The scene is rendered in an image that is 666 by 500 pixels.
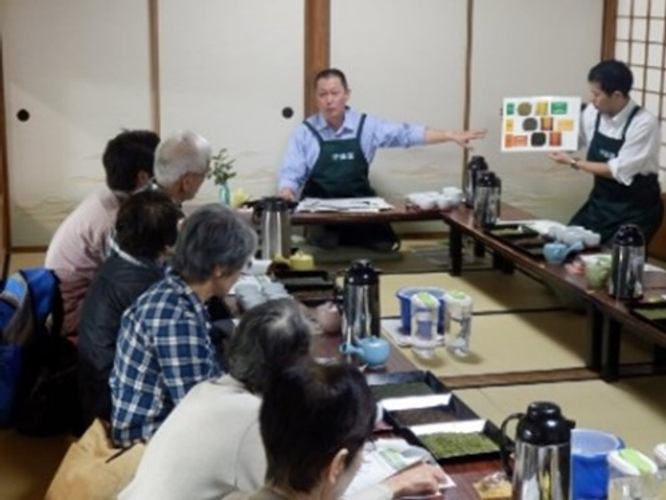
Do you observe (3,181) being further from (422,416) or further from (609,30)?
(422,416)

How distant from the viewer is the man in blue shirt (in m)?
6.69

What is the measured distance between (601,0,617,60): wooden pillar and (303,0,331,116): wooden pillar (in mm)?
1940

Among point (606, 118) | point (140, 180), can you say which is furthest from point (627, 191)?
point (140, 180)

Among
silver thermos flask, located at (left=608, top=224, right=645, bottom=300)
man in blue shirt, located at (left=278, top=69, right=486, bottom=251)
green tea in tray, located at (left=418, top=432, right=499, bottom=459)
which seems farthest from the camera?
man in blue shirt, located at (left=278, top=69, right=486, bottom=251)

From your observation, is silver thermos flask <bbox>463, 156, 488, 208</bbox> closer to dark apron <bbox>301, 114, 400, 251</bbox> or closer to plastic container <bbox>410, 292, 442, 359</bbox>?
dark apron <bbox>301, 114, 400, 251</bbox>

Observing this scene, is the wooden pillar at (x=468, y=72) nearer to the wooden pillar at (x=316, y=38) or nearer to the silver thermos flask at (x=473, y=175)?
the wooden pillar at (x=316, y=38)

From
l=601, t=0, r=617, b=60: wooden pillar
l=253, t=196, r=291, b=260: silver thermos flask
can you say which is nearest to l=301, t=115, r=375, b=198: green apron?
l=253, t=196, r=291, b=260: silver thermos flask

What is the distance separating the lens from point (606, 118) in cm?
607

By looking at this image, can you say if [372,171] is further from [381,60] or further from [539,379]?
[539,379]

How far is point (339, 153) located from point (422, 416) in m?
3.87

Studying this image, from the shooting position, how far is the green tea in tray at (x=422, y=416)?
2.94m

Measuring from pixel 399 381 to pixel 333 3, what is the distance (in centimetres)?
443

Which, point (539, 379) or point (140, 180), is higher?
point (140, 180)

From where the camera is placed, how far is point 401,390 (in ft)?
10.4
